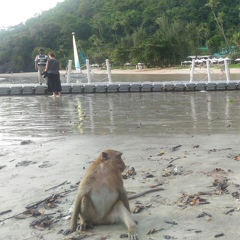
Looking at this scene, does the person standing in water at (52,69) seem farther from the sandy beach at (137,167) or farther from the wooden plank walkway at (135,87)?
the sandy beach at (137,167)

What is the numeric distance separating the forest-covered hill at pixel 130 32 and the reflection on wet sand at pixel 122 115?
44973mm

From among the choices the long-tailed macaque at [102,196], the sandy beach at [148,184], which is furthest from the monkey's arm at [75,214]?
the sandy beach at [148,184]

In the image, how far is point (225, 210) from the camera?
14.4 feet

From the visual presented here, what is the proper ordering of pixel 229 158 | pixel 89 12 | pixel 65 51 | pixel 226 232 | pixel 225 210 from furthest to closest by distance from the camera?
pixel 89 12
pixel 65 51
pixel 229 158
pixel 225 210
pixel 226 232

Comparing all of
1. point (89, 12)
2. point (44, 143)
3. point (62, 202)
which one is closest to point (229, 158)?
point (62, 202)

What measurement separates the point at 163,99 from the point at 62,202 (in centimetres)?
1157

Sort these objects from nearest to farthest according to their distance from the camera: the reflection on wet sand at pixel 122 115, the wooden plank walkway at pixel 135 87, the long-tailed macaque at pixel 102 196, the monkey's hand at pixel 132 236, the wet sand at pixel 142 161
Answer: the monkey's hand at pixel 132 236, the long-tailed macaque at pixel 102 196, the wet sand at pixel 142 161, the reflection on wet sand at pixel 122 115, the wooden plank walkway at pixel 135 87

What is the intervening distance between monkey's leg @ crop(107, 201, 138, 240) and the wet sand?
0.10 metres

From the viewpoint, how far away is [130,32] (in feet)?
334

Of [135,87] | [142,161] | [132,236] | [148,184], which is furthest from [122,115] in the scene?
[132,236]

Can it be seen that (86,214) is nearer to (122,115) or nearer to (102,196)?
(102,196)

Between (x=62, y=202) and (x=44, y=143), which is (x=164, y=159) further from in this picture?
(x=44, y=143)

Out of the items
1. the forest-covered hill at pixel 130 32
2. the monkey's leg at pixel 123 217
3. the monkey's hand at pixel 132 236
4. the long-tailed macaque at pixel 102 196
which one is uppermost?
the forest-covered hill at pixel 130 32

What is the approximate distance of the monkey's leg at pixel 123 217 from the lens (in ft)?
12.8
